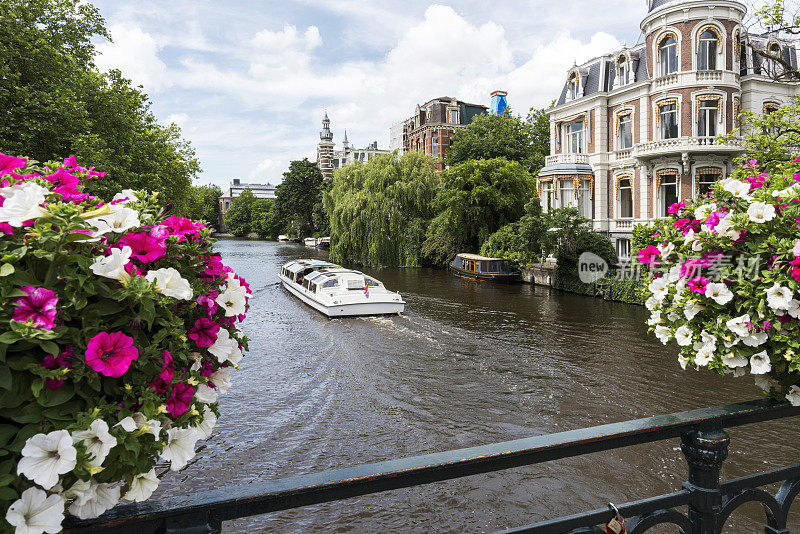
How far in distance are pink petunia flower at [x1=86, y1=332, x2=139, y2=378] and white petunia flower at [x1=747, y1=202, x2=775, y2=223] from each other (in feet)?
8.25

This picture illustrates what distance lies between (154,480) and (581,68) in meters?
33.3

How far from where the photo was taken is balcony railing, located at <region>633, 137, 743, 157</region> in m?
23.5

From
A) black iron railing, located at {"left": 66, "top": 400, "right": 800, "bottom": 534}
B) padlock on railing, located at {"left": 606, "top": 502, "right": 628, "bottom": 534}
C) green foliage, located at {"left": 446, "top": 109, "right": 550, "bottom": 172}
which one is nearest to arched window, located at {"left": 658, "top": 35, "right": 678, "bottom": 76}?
green foliage, located at {"left": 446, "top": 109, "right": 550, "bottom": 172}

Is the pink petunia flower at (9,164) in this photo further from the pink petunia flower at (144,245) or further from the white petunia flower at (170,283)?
→ the white petunia flower at (170,283)

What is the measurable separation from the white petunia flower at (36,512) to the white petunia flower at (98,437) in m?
0.12

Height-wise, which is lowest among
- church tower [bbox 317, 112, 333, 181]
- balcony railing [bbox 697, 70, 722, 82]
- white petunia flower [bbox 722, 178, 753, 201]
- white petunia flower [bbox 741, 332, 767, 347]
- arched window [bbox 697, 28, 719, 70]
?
white petunia flower [bbox 741, 332, 767, 347]

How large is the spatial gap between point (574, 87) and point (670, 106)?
7032 mm

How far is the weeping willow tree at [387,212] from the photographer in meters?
39.0

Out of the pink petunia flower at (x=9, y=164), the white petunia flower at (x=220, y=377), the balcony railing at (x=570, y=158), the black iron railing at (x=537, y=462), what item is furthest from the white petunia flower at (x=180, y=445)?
the balcony railing at (x=570, y=158)

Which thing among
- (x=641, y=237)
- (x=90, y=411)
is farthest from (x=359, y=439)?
(x=641, y=237)

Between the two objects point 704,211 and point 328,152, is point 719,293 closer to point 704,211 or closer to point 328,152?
point 704,211

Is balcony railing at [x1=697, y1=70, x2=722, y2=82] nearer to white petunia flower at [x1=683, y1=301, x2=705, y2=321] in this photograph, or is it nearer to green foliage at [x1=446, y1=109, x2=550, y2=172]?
green foliage at [x1=446, y1=109, x2=550, y2=172]

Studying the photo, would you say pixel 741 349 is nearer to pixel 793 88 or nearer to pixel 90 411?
pixel 90 411

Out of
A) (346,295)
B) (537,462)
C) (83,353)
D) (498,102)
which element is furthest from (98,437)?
(498,102)
